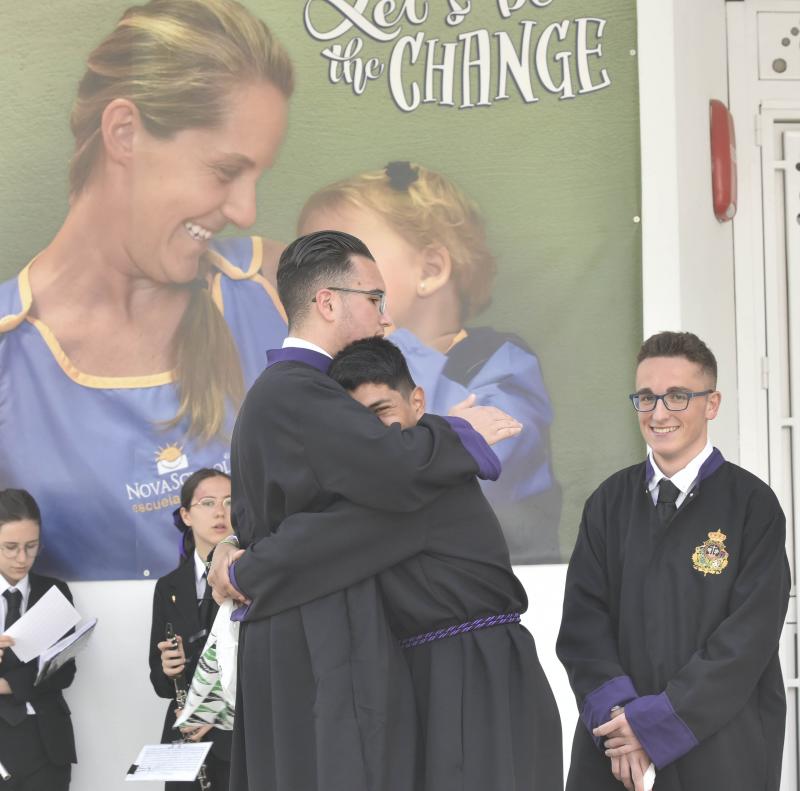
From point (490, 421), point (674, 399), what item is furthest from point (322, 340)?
point (490, 421)

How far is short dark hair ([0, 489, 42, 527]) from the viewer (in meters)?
4.32

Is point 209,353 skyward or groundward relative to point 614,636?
skyward

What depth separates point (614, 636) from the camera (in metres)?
2.93

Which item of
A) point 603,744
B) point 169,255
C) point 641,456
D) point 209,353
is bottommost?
point 603,744

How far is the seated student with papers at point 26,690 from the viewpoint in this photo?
13.3 ft

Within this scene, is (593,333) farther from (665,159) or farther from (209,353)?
(209,353)

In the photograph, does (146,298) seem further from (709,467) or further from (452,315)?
(709,467)

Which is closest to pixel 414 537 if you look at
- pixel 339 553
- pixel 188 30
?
pixel 339 553

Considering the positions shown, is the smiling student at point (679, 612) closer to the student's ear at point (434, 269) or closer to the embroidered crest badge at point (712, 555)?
the embroidered crest badge at point (712, 555)

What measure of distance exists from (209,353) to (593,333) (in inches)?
59.0

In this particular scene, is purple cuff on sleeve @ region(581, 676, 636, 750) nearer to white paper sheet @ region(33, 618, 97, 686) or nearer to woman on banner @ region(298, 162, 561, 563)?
woman on banner @ region(298, 162, 561, 563)

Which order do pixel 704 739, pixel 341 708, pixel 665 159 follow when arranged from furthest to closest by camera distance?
pixel 665 159, pixel 704 739, pixel 341 708

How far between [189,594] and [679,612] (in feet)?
6.22

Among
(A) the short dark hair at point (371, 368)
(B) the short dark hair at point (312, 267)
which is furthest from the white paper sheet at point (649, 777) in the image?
(B) the short dark hair at point (312, 267)
